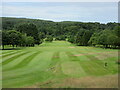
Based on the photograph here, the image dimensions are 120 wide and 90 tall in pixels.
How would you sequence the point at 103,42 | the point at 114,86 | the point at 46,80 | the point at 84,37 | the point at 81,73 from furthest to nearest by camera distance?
the point at 84,37 < the point at 103,42 < the point at 81,73 < the point at 46,80 < the point at 114,86

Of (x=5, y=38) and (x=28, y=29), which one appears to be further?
(x=28, y=29)

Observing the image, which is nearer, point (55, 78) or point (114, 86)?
point (114, 86)

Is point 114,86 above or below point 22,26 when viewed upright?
below

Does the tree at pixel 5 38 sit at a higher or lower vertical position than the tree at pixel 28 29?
lower

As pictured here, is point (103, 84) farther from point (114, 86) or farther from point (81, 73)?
point (81, 73)

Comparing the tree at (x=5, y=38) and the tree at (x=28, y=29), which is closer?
the tree at (x=5, y=38)

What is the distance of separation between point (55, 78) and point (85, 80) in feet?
9.76

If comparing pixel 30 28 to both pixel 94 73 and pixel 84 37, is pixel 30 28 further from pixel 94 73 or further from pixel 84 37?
pixel 94 73

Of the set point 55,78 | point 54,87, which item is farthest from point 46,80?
point 54,87

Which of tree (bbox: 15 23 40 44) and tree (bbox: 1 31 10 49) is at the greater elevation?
tree (bbox: 15 23 40 44)

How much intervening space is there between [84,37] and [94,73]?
71.1 meters

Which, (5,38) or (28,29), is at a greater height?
(28,29)

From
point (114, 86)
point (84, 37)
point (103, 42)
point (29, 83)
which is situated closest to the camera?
point (114, 86)

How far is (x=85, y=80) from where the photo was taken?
16047 mm
